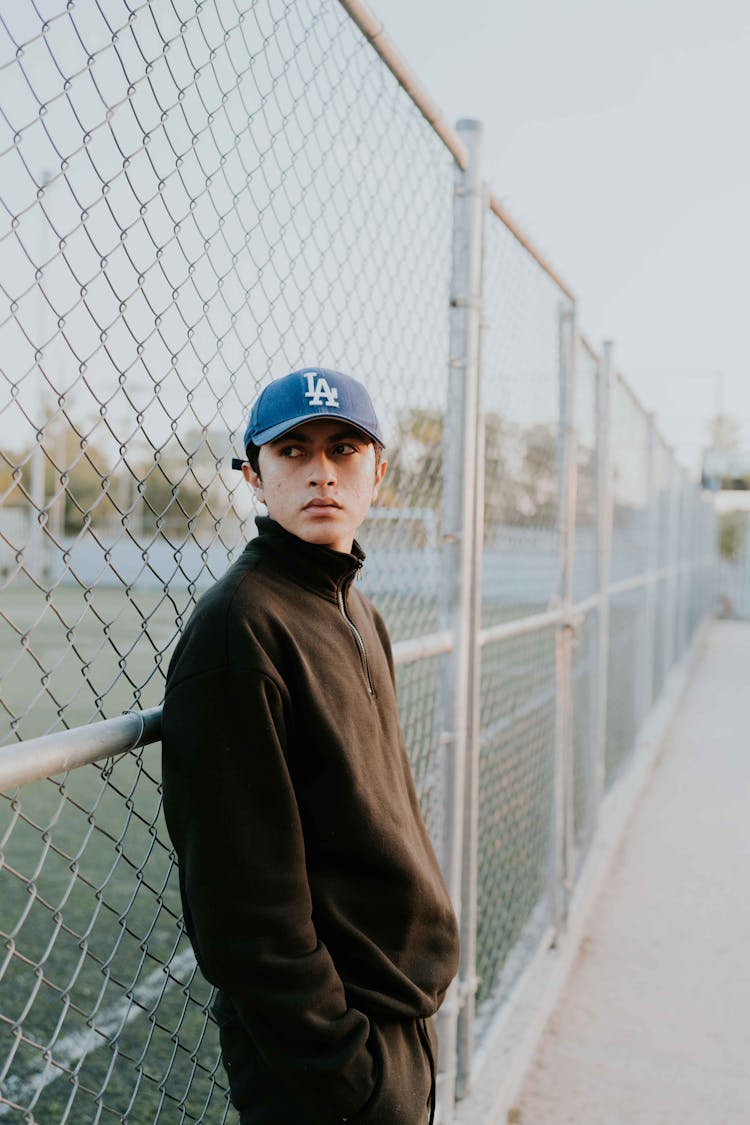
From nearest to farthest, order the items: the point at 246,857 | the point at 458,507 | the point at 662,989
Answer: the point at 246,857 → the point at 458,507 → the point at 662,989

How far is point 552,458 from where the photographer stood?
497 cm

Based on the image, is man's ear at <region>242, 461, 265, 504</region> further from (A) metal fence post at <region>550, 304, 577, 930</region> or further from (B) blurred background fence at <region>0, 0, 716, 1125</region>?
(A) metal fence post at <region>550, 304, 577, 930</region>

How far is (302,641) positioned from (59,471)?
1.41ft

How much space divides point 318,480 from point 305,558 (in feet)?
0.41

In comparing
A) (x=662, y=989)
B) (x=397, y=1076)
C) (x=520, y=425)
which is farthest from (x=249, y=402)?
(x=662, y=989)

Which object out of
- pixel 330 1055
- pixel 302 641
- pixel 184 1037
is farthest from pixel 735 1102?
pixel 302 641

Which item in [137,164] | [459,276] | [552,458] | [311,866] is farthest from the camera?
[552,458]

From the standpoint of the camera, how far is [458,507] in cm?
278

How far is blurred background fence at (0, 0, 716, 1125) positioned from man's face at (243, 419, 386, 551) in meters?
0.12

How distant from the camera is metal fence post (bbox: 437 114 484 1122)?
9.03ft

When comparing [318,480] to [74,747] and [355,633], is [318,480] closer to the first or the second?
[355,633]

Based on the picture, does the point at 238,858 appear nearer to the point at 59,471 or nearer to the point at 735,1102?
the point at 59,471

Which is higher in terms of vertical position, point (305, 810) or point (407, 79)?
point (407, 79)

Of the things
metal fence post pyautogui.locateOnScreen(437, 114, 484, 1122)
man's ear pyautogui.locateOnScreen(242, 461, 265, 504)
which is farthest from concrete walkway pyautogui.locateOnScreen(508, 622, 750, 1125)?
man's ear pyautogui.locateOnScreen(242, 461, 265, 504)
